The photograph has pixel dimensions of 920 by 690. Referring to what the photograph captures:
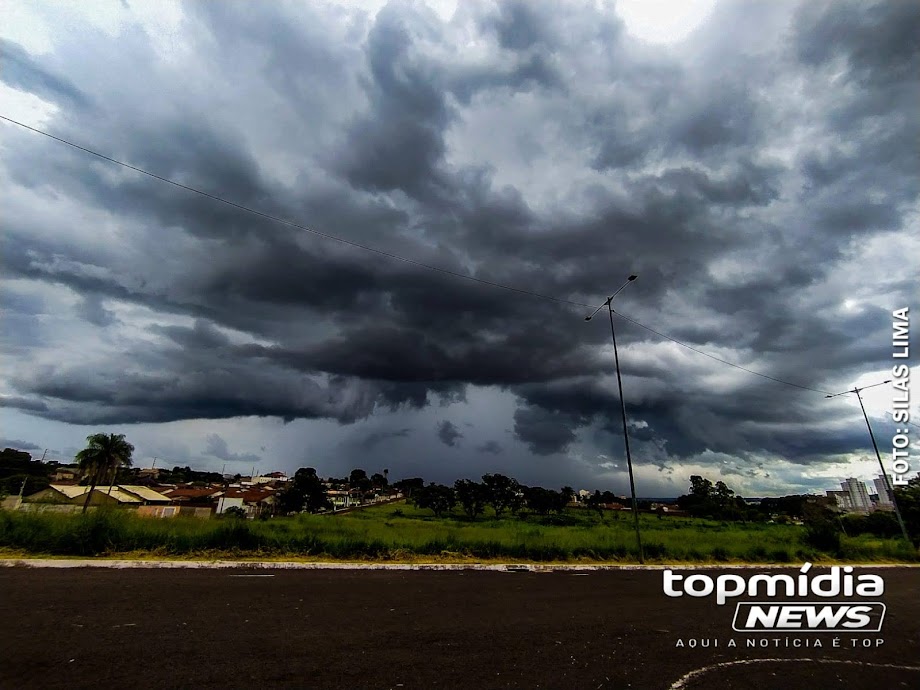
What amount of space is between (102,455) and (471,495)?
208ft

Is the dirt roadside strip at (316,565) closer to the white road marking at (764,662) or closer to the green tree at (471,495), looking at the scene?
the white road marking at (764,662)

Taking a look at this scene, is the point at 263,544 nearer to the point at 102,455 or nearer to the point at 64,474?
the point at 102,455

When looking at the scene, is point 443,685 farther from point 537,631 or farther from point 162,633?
point 162,633

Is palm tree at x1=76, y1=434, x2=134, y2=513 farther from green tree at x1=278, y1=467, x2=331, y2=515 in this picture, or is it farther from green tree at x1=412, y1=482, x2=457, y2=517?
green tree at x1=412, y1=482, x2=457, y2=517

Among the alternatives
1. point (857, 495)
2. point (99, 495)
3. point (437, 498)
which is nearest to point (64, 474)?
point (99, 495)

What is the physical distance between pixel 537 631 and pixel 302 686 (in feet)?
15.1

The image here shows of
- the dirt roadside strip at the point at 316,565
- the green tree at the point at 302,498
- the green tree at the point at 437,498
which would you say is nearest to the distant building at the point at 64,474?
the green tree at the point at 302,498

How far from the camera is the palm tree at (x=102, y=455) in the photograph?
60219mm

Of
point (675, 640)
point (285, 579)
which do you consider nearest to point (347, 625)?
point (285, 579)

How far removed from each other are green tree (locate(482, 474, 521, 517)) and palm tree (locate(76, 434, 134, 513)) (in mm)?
68954

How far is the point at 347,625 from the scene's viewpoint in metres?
7.95

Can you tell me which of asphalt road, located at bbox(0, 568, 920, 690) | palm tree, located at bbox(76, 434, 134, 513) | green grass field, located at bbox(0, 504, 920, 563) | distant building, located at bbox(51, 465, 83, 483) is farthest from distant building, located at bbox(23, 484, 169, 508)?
asphalt road, located at bbox(0, 568, 920, 690)

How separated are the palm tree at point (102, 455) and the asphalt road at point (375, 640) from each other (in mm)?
61890

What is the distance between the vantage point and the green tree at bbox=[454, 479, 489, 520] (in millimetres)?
95050
